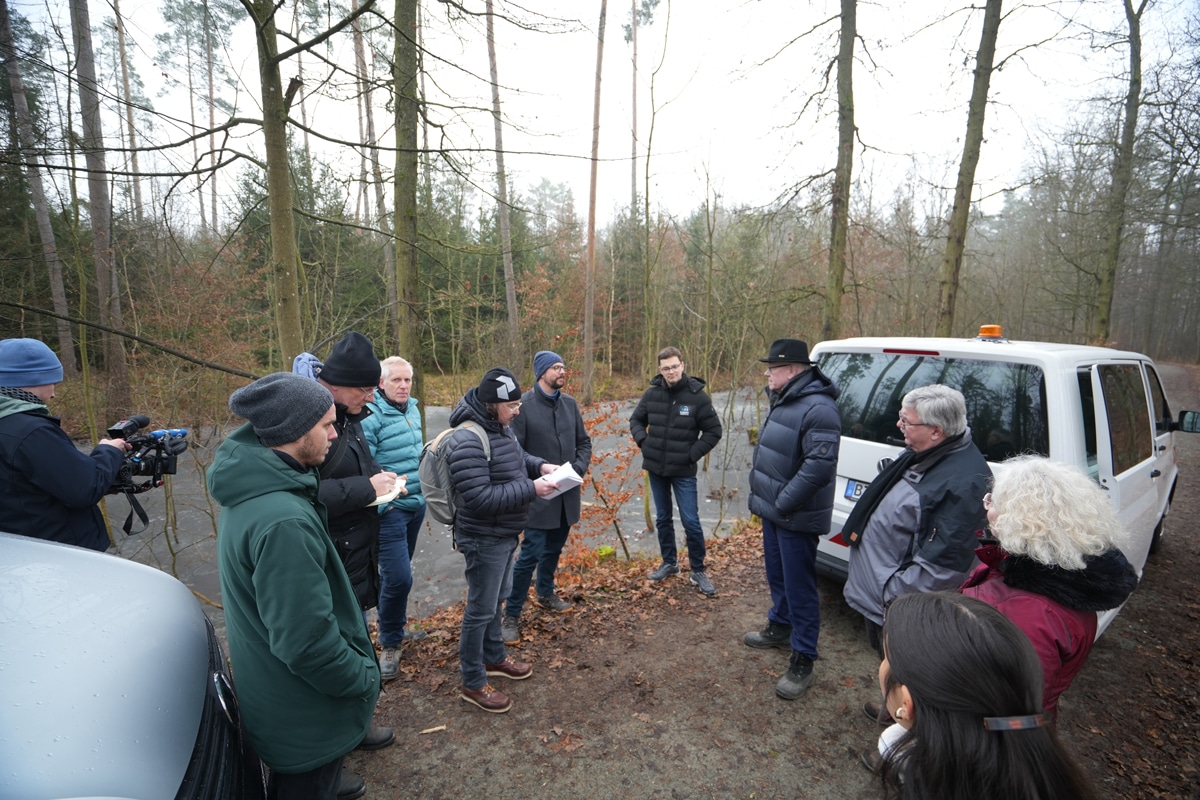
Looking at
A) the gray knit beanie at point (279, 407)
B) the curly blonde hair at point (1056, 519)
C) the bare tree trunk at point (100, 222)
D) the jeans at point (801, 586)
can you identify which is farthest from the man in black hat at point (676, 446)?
the bare tree trunk at point (100, 222)

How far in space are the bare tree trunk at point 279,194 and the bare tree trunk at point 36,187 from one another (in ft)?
3.83

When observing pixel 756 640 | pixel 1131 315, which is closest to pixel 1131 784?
pixel 756 640

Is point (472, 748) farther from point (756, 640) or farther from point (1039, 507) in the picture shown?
point (1039, 507)

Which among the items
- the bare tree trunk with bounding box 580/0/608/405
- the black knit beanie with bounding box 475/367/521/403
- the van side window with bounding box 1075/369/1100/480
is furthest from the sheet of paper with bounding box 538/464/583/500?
the bare tree trunk with bounding box 580/0/608/405

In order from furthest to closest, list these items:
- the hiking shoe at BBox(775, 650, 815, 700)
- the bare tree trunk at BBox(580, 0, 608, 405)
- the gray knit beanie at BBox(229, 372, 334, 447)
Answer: the bare tree trunk at BBox(580, 0, 608, 405) → the hiking shoe at BBox(775, 650, 815, 700) → the gray knit beanie at BBox(229, 372, 334, 447)

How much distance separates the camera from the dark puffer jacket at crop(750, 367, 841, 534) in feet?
10.3

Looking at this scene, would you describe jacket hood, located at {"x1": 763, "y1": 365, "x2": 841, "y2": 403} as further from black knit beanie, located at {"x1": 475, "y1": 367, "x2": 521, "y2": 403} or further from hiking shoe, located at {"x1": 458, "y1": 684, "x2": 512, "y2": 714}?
hiking shoe, located at {"x1": 458, "y1": 684, "x2": 512, "y2": 714}

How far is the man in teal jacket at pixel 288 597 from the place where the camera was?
1637mm

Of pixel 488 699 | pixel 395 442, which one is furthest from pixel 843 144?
pixel 488 699

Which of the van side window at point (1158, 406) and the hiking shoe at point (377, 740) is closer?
the hiking shoe at point (377, 740)

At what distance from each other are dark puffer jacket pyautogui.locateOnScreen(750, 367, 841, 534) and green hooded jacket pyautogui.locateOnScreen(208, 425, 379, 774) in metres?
2.34

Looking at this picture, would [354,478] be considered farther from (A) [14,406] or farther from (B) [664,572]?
(B) [664,572]

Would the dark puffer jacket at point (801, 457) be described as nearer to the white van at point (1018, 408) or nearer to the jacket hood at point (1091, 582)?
the white van at point (1018, 408)

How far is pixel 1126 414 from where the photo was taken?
3.87m
